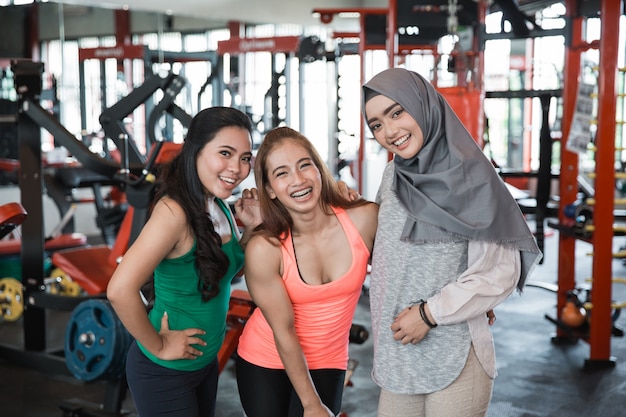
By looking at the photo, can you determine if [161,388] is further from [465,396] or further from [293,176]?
[465,396]

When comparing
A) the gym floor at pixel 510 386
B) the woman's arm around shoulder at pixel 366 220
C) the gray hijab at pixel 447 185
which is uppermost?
the gray hijab at pixel 447 185

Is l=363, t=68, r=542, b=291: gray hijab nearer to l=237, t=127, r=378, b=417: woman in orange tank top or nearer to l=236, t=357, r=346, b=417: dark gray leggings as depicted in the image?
l=237, t=127, r=378, b=417: woman in orange tank top

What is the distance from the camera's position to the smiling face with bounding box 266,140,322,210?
1732 mm

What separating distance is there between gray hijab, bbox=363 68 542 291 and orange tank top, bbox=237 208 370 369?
205 millimetres

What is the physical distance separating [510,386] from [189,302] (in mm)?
2377

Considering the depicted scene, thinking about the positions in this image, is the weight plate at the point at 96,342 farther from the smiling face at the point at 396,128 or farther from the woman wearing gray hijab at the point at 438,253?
the smiling face at the point at 396,128

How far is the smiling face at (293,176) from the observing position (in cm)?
173

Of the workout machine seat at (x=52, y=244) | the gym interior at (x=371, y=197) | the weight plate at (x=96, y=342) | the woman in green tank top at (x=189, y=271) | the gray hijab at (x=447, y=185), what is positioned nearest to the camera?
the gray hijab at (x=447, y=185)

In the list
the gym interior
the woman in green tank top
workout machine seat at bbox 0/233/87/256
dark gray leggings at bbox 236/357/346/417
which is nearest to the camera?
the woman in green tank top

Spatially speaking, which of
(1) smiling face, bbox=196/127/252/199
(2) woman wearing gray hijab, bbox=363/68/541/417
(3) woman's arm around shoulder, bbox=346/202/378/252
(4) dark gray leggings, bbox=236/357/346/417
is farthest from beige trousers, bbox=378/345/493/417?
(1) smiling face, bbox=196/127/252/199

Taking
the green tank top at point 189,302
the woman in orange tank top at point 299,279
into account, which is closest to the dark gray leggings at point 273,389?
the woman in orange tank top at point 299,279

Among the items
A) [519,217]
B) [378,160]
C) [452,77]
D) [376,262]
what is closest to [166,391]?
[376,262]

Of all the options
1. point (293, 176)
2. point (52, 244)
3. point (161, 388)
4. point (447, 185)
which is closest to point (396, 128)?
point (447, 185)

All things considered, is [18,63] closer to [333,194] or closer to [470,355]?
[333,194]
